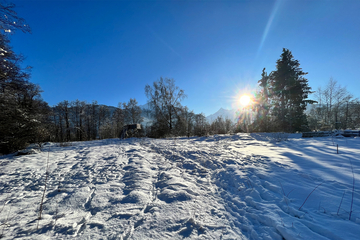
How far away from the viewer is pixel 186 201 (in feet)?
6.58

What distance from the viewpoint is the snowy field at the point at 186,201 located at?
4.60 ft

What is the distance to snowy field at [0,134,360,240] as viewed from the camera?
1.40 metres

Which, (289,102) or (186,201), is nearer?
(186,201)

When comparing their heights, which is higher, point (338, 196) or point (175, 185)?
point (338, 196)

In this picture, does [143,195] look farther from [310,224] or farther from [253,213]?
[310,224]

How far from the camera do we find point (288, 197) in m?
1.96

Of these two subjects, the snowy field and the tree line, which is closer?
the snowy field

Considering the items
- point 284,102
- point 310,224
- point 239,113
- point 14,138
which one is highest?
point 284,102

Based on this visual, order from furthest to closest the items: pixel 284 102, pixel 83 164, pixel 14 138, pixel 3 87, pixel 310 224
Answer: pixel 284 102
pixel 3 87
pixel 14 138
pixel 83 164
pixel 310 224

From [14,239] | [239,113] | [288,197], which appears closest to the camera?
[14,239]

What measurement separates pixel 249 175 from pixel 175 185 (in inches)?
66.0

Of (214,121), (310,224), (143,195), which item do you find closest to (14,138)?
(143,195)

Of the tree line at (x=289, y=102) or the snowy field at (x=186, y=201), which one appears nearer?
the snowy field at (x=186, y=201)

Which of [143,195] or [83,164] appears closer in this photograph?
[143,195]
